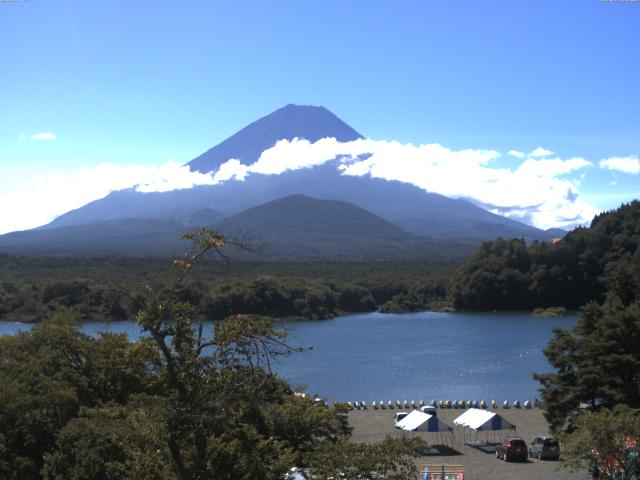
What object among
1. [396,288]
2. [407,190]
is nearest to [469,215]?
[407,190]

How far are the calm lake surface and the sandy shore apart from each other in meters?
3.09

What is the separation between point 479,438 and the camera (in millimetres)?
18047

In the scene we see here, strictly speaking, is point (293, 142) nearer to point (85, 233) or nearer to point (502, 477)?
point (85, 233)

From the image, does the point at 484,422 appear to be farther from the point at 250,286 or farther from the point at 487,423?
the point at 250,286

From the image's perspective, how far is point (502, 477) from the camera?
13492 millimetres

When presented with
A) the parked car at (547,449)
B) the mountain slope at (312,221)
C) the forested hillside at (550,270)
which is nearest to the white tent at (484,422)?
the parked car at (547,449)

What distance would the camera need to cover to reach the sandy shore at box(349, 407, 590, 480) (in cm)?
1363

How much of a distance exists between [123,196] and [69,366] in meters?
190

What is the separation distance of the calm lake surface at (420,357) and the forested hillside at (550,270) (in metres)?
4.22

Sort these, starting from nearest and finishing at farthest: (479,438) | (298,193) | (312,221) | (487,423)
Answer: (487,423) → (479,438) → (312,221) → (298,193)

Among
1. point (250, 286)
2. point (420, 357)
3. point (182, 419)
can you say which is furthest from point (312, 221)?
point (182, 419)

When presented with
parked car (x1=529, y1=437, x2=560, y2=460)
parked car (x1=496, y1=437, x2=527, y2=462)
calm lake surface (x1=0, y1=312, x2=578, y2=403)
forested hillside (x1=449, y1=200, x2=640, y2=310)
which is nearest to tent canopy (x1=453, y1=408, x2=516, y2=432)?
parked car (x1=529, y1=437, x2=560, y2=460)

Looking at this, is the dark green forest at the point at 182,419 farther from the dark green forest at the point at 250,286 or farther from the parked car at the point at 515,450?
the dark green forest at the point at 250,286

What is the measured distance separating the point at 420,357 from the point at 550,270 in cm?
2395
